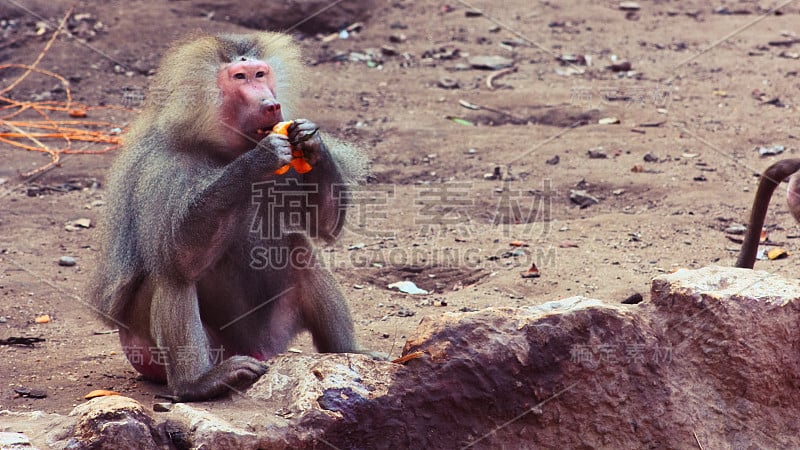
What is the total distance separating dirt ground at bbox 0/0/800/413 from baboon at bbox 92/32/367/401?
11.0 inches

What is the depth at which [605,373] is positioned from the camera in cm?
309

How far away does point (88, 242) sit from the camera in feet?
17.4

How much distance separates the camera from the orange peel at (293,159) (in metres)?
3.32

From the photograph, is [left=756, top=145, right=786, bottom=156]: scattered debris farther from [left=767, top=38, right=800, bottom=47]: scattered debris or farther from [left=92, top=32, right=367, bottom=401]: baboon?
[left=92, top=32, right=367, bottom=401]: baboon

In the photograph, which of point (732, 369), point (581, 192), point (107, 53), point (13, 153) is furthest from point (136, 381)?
point (107, 53)

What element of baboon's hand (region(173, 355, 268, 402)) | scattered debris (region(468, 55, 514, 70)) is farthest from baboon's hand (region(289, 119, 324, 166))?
scattered debris (region(468, 55, 514, 70))

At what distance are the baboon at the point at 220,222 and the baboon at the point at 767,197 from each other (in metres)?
1.55

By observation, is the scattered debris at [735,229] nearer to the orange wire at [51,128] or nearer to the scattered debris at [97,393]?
the scattered debris at [97,393]

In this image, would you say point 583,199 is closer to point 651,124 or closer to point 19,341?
point 651,124

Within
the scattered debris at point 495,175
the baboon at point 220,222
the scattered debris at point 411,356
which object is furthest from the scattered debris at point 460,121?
the scattered debris at point 411,356

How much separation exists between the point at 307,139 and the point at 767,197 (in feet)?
5.99

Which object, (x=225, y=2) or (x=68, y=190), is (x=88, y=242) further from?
(x=225, y=2)

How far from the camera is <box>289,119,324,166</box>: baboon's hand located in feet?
10.8

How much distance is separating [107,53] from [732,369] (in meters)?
6.55
